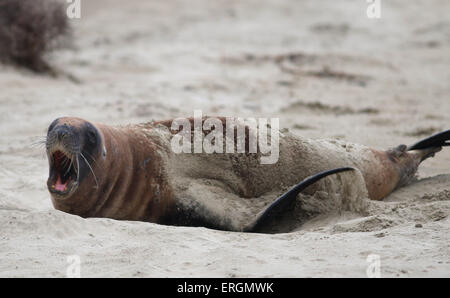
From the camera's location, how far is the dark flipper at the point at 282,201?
4227 millimetres

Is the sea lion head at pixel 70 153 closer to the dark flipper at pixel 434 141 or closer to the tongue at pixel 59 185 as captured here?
the tongue at pixel 59 185

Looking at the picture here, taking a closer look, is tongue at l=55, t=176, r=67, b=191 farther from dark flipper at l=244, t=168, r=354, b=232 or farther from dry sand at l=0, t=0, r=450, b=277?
dark flipper at l=244, t=168, r=354, b=232

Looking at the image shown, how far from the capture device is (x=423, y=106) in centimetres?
879

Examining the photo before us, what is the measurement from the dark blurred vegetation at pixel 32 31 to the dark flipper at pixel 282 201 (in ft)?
20.9

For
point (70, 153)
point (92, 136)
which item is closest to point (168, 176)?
point (92, 136)

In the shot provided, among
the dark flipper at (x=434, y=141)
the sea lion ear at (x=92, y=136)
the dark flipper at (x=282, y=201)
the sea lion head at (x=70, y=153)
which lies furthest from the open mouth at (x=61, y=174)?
the dark flipper at (x=434, y=141)

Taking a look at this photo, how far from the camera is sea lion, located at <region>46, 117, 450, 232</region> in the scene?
13.1 ft

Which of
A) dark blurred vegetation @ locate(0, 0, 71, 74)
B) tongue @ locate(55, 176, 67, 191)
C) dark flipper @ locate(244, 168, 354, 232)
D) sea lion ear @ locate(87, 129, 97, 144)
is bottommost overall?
dark flipper @ locate(244, 168, 354, 232)

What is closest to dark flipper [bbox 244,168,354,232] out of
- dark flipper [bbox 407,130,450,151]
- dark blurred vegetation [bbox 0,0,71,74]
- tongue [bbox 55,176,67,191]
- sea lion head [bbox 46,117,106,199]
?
sea lion head [bbox 46,117,106,199]

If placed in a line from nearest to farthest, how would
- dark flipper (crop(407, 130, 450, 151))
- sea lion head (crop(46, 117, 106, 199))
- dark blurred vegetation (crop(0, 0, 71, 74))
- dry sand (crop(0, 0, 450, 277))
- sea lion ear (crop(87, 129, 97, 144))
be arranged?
dry sand (crop(0, 0, 450, 277)) → sea lion head (crop(46, 117, 106, 199)) → sea lion ear (crop(87, 129, 97, 144)) → dark flipper (crop(407, 130, 450, 151)) → dark blurred vegetation (crop(0, 0, 71, 74))

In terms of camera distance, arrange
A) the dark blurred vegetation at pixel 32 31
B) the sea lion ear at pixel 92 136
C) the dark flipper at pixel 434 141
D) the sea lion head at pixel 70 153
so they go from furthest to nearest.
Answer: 1. the dark blurred vegetation at pixel 32 31
2. the dark flipper at pixel 434 141
3. the sea lion ear at pixel 92 136
4. the sea lion head at pixel 70 153

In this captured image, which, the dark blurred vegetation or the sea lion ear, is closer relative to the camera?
the sea lion ear
